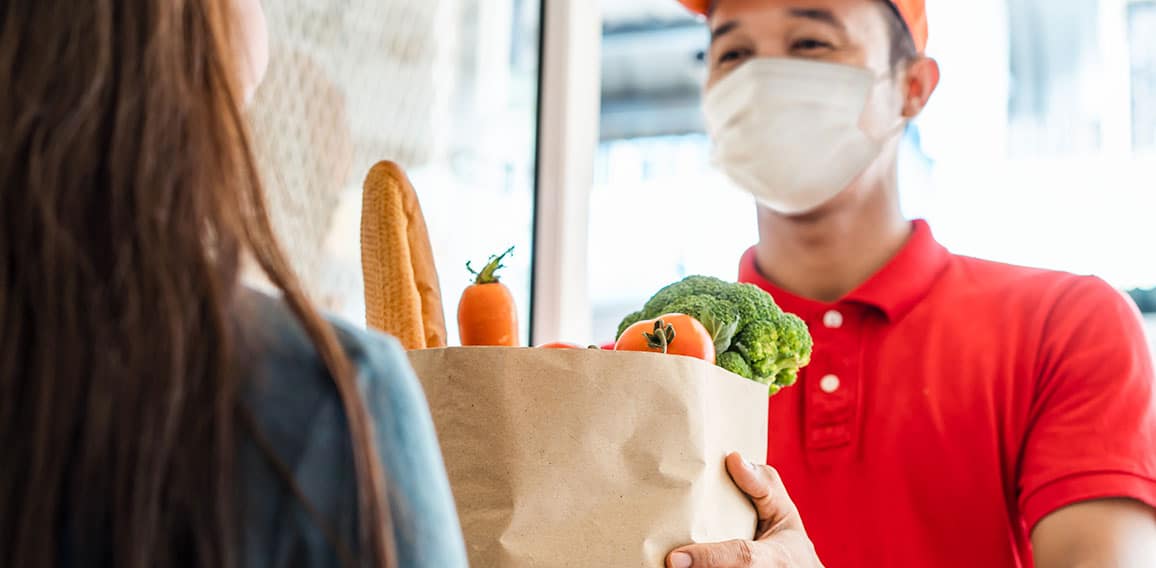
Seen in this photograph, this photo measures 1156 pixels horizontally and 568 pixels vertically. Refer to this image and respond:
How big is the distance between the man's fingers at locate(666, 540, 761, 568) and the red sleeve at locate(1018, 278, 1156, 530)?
0.56 metres

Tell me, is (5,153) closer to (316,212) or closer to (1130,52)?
(316,212)

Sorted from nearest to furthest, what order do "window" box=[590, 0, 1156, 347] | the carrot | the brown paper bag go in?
the brown paper bag → the carrot → "window" box=[590, 0, 1156, 347]

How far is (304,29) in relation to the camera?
4.65ft

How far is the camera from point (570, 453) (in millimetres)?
849

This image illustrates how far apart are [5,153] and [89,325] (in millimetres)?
77

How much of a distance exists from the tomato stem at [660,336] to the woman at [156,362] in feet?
1.49

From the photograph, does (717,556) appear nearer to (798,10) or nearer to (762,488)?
(762,488)

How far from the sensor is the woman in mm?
423

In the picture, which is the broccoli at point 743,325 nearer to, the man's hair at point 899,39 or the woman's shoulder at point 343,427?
the woman's shoulder at point 343,427

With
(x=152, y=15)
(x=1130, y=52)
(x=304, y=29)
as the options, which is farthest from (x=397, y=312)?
(x=1130, y=52)

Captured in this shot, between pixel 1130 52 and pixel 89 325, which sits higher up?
pixel 1130 52

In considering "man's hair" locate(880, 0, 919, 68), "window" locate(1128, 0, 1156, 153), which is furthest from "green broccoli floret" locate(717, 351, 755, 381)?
"window" locate(1128, 0, 1156, 153)

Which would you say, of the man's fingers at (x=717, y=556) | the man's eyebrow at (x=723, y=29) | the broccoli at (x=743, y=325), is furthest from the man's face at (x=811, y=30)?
the man's fingers at (x=717, y=556)

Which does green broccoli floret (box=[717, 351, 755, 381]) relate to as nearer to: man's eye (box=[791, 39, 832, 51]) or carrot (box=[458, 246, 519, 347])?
carrot (box=[458, 246, 519, 347])
